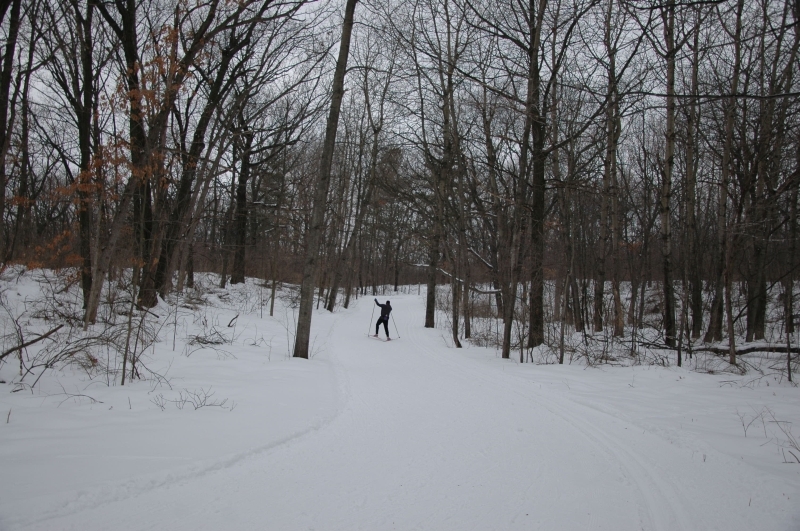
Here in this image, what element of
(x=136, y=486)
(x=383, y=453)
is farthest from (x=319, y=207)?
(x=136, y=486)

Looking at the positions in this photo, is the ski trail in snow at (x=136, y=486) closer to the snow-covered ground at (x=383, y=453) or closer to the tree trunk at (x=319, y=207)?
the snow-covered ground at (x=383, y=453)

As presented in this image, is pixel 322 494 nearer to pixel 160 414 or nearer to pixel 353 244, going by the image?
pixel 160 414

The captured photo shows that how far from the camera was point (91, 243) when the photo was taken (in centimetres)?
1114

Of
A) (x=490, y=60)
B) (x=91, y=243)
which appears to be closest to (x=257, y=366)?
(x=91, y=243)

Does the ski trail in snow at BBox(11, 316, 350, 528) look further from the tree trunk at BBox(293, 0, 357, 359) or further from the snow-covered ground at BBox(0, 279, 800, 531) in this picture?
the tree trunk at BBox(293, 0, 357, 359)

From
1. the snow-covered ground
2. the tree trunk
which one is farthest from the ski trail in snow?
the tree trunk

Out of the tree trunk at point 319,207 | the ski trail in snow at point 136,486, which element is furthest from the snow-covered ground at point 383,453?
the tree trunk at point 319,207

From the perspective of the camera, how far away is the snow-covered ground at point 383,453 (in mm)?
2818

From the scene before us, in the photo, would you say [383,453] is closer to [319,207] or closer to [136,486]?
[136,486]

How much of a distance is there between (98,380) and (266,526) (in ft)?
13.5

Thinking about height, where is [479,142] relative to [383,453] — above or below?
above

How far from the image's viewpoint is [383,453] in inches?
156

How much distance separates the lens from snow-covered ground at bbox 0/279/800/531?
9.25ft

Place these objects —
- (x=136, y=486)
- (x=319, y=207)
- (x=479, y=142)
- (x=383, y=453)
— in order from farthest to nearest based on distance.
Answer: (x=479, y=142)
(x=319, y=207)
(x=383, y=453)
(x=136, y=486)
